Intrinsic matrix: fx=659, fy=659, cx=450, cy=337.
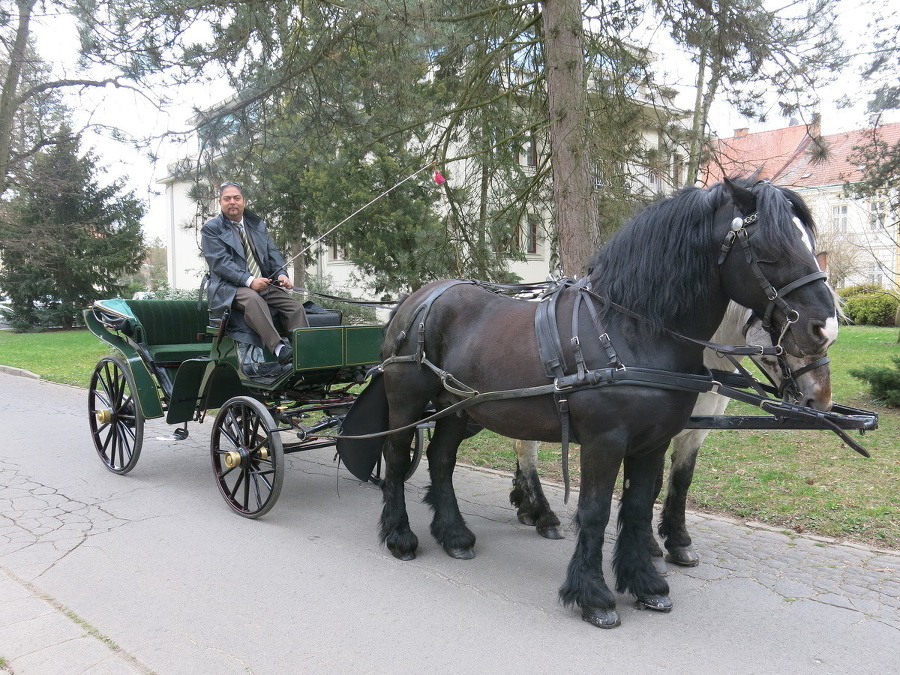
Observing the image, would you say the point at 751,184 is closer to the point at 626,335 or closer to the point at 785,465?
the point at 626,335

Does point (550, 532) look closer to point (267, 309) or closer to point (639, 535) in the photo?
point (639, 535)

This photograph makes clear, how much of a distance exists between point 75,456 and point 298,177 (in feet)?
23.9

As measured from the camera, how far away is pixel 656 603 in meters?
3.36

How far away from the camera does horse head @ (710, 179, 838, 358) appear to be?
8.88 feet

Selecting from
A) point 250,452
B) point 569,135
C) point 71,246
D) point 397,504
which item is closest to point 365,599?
point 397,504

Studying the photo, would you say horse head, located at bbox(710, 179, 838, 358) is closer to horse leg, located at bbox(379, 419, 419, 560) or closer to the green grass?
horse leg, located at bbox(379, 419, 419, 560)

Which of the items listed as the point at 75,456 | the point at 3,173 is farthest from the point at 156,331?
the point at 3,173

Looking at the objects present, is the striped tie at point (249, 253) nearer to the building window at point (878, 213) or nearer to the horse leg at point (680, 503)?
the horse leg at point (680, 503)

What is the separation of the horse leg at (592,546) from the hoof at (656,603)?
0.78ft

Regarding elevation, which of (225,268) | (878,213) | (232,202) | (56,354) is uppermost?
(878,213)

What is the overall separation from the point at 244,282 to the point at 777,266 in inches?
144

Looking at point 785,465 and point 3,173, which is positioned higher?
point 3,173

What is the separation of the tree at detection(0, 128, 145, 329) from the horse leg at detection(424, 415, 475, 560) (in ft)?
80.6

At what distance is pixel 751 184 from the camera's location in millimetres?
3027
